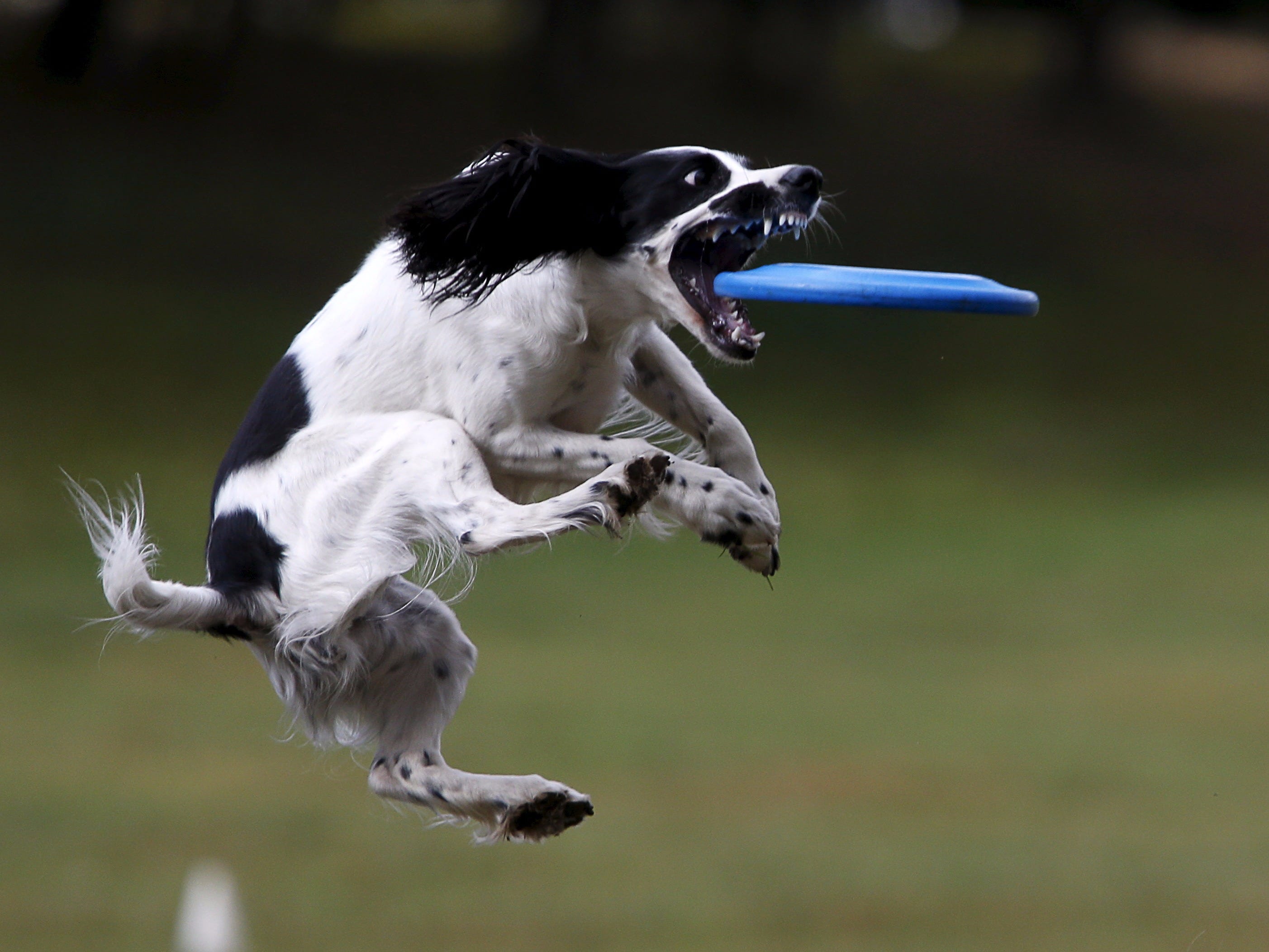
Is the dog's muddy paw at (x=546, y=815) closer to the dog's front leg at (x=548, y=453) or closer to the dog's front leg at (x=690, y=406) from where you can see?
the dog's front leg at (x=548, y=453)

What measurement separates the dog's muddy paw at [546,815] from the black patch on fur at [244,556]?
953 millimetres

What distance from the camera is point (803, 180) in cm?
485

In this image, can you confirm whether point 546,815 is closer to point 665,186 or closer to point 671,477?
point 671,477

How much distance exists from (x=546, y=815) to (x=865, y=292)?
1744mm

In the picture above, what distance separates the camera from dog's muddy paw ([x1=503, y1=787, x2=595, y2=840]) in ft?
17.0

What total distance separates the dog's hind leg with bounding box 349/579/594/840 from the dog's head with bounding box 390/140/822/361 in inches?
41.0

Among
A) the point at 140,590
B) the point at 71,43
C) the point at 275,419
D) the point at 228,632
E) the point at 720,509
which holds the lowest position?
the point at 228,632

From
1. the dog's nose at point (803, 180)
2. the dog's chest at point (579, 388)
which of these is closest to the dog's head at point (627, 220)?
the dog's nose at point (803, 180)

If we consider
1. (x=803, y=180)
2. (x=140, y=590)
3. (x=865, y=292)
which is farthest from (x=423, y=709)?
(x=803, y=180)

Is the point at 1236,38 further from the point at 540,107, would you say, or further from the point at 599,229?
the point at 599,229

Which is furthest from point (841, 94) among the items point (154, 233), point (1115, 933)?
point (1115, 933)

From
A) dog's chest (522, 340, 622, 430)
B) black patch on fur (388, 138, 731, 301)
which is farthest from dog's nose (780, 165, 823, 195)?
dog's chest (522, 340, 622, 430)

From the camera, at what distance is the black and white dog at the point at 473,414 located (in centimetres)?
493

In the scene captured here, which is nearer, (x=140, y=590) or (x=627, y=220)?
(x=627, y=220)
